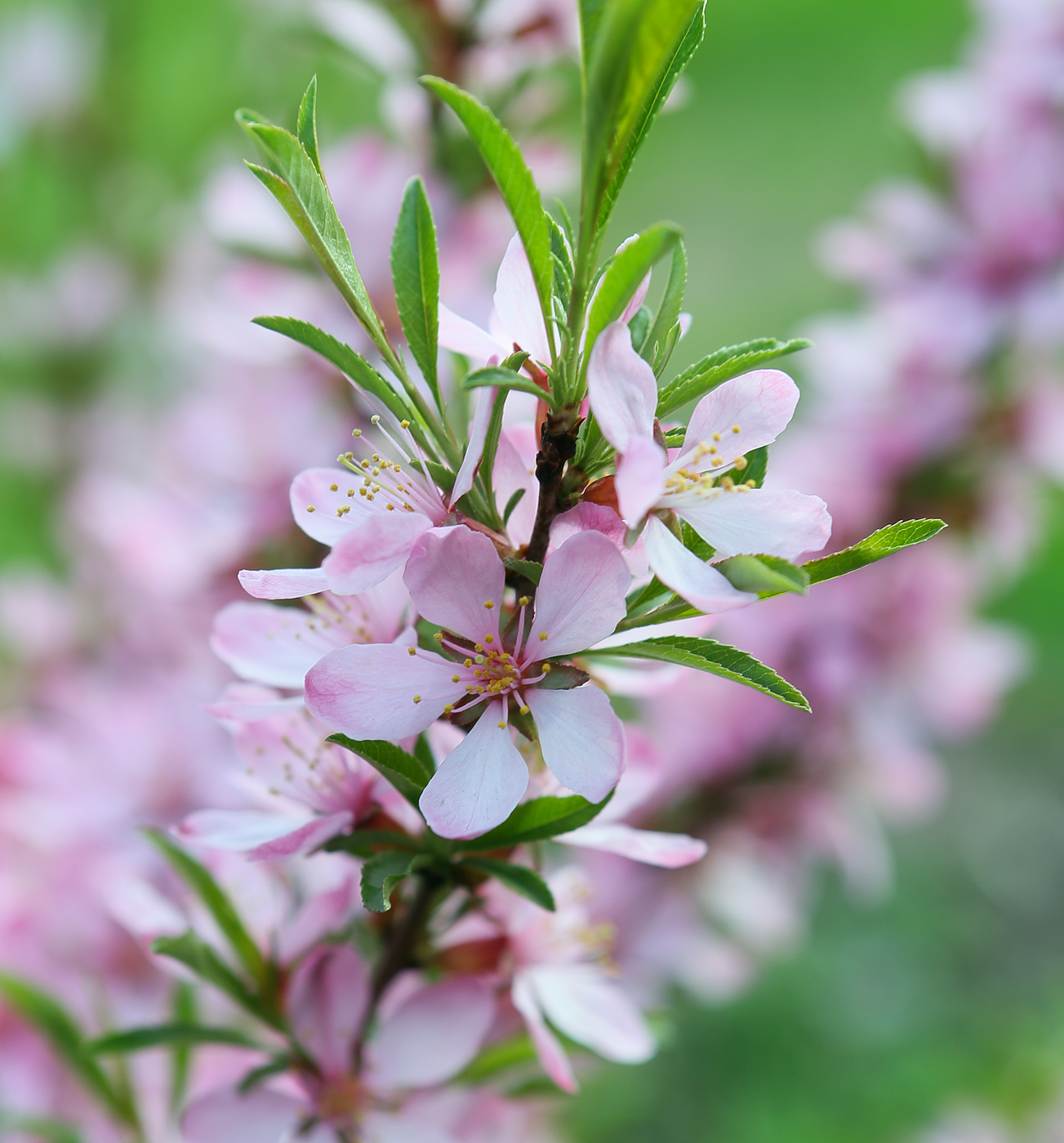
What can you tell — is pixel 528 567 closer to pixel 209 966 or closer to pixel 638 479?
pixel 638 479

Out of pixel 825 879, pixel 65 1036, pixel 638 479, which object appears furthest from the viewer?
pixel 825 879

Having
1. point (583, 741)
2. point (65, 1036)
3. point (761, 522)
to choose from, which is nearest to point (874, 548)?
point (761, 522)

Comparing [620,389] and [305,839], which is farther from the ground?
[620,389]

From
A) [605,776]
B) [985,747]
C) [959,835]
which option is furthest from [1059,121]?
[985,747]

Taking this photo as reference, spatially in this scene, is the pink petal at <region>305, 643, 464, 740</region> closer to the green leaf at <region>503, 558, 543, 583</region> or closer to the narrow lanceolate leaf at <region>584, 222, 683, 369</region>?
the green leaf at <region>503, 558, 543, 583</region>

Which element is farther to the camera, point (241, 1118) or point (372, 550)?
point (241, 1118)

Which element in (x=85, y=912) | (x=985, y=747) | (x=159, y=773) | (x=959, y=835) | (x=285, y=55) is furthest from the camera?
(x=985, y=747)

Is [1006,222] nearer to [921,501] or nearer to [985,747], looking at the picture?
[921,501]

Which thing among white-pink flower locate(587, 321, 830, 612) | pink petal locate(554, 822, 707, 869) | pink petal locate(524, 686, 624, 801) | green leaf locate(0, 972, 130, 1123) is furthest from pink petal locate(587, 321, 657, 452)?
green leaf locate(0, 972, 130, 1123)
